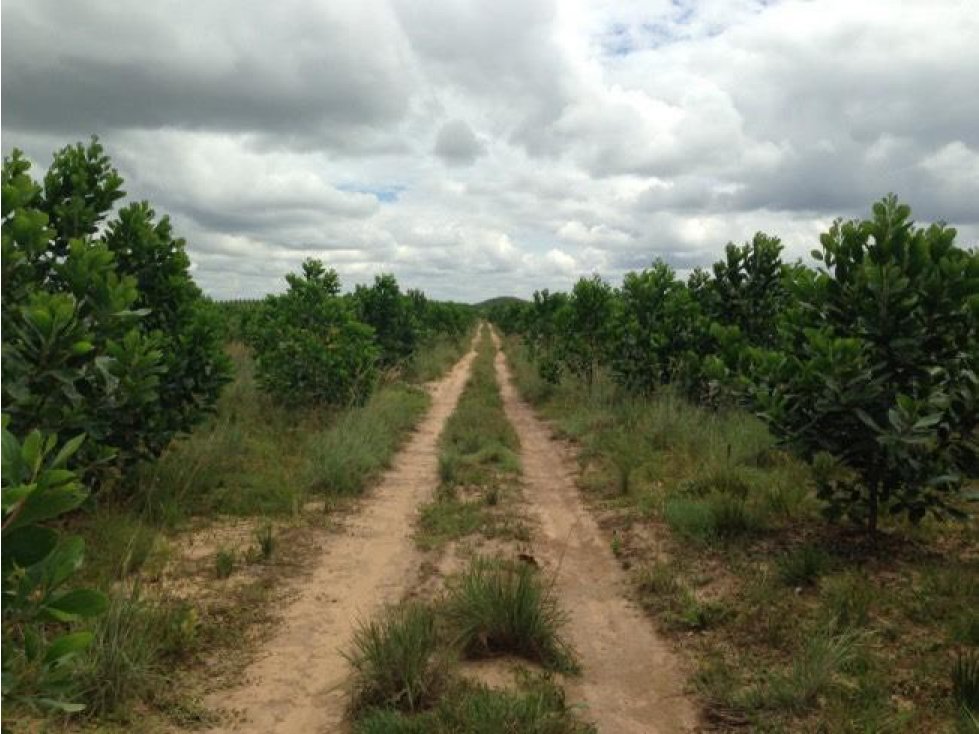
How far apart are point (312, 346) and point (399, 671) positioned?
9274 mm

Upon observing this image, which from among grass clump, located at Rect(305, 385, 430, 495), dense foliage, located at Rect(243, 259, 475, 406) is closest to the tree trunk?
grass clump, located at Rect(305, 385, 430, 495)

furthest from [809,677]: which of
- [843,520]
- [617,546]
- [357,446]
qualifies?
[357,446]

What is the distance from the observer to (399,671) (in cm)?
404

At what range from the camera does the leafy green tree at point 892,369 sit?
219 inches

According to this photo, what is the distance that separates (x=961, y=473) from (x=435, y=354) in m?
24.1

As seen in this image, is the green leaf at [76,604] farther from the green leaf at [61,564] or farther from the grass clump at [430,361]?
the grass clump at [430,361]

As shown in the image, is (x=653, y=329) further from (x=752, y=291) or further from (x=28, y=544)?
(x=28, y=544)

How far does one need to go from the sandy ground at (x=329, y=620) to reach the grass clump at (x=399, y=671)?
19 centimetres

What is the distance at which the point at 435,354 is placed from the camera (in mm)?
29250

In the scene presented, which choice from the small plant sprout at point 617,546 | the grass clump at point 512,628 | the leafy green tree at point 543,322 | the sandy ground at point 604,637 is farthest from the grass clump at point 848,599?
the leafy green tree at point 543,322

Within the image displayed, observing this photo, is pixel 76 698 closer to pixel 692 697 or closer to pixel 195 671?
pixel 195 671

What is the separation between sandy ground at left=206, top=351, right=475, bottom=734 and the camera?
160 inches

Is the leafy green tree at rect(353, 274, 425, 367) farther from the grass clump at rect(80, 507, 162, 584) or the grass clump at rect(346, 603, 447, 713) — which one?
the grass clump at rect(346, 603, 447, 713)

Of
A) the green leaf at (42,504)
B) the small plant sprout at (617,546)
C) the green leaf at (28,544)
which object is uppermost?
the green leaf at (42,504)
